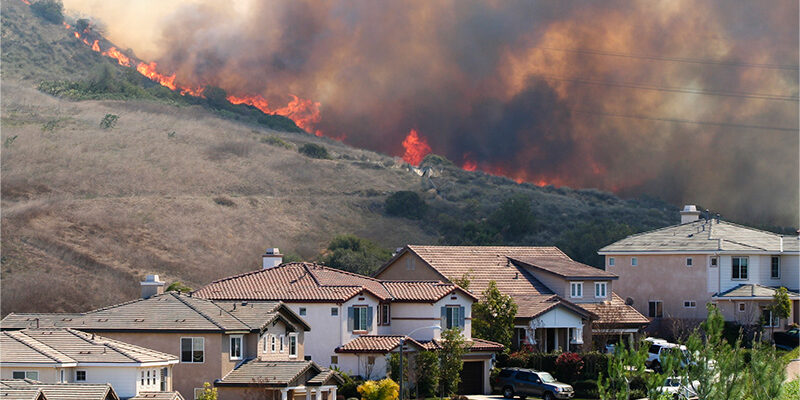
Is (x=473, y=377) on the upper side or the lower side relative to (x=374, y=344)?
lower

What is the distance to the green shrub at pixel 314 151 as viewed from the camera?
14300 centimetres

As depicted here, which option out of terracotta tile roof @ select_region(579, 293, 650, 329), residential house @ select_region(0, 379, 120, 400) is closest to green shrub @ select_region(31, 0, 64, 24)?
terracotta tile roof @ select_region(579, 293, 650, 329)

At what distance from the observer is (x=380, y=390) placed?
51.5 metres

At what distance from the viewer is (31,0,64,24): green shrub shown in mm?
183875

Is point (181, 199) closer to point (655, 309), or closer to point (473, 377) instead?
point (655, 309)

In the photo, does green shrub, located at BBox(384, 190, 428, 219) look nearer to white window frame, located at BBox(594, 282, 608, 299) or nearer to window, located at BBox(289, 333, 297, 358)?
white window frame, located at BBox(594, 282, 608, 299)

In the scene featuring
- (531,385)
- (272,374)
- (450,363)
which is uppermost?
(272,374)

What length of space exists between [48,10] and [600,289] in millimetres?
134577

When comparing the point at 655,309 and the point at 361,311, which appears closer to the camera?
the point at 361,311

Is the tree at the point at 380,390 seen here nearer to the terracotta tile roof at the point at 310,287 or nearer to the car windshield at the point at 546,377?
the terracotta tile roof at the point at 310,287

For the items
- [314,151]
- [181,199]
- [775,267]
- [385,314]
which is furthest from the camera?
[314,151]

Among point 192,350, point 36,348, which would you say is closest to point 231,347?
point 192,350

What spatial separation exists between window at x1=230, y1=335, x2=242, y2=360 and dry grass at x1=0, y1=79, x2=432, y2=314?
3812cm

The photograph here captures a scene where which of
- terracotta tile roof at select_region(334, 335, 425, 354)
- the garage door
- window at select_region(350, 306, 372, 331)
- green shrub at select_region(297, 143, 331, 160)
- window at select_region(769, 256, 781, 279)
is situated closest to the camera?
terracotta tile roof at select_region(334, 335, 425, 354)
